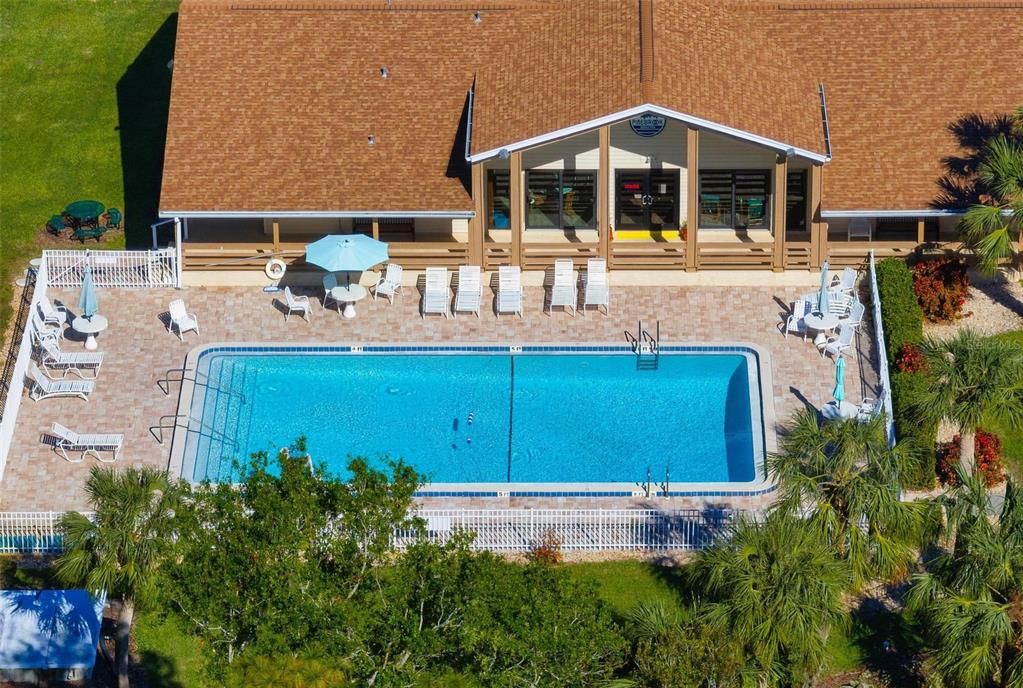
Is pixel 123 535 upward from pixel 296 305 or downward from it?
downward

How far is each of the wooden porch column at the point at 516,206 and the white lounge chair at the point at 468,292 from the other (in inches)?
44.1

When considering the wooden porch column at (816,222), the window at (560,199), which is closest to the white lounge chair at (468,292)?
the window at (560,199)

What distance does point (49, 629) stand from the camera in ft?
133

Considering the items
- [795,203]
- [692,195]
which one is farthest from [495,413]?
[795,203]

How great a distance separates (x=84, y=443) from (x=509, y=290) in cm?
1037

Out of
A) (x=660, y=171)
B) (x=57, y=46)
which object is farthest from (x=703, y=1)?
(x=57, y=46)

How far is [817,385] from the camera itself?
47.2 meters

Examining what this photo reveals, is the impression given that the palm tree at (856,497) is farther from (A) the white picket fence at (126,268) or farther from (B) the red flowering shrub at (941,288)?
(A) the white picket fence at (126,268)

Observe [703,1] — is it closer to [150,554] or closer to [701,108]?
[701,108]

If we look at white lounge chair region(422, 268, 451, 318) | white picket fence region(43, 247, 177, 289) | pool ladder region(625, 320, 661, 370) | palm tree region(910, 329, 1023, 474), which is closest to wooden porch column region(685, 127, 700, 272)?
pool ladder region(625, 320, 661, 370)

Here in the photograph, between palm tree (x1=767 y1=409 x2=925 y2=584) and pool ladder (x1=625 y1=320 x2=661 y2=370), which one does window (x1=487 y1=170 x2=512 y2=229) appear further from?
palm tree (x1=767 y1=409 x2=925 y2=584)

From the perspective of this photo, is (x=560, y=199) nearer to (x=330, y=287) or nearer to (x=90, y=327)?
(x=330, y=287)

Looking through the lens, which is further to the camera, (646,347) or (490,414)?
(646,347)

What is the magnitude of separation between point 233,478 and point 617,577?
8.34 m
